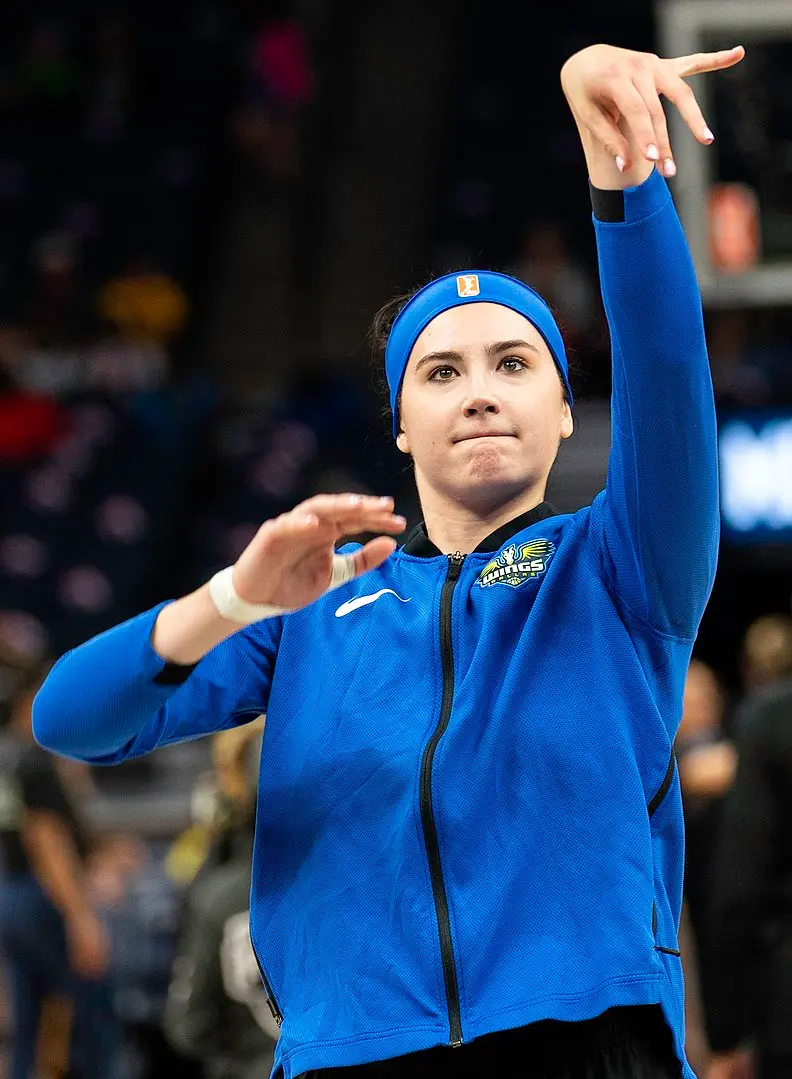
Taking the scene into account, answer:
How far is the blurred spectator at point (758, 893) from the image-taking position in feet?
12.8

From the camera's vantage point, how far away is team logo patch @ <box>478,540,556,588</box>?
212 cm

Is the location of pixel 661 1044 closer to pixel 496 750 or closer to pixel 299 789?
pixel 496 750

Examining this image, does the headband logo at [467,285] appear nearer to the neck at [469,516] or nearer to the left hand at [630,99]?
the neck at [469,516]

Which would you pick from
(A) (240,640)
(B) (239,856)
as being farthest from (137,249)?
(A) (240,640)

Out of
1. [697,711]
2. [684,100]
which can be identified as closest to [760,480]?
[697,711]

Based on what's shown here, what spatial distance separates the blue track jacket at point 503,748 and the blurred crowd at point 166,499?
0.63 metres

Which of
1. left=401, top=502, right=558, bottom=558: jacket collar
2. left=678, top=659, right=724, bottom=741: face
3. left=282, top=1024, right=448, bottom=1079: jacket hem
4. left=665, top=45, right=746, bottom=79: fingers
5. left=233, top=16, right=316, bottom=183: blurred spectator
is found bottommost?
left=678, top=659, right=724, bottom=741: face

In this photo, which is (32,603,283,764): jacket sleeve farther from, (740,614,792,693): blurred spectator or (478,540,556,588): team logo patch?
(740,614,792,693): blurred spectator

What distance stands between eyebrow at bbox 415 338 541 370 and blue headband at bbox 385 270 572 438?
0.19ft

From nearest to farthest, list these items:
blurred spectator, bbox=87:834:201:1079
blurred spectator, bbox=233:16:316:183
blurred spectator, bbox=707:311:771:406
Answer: blurred spectator, bbox=87:834:201:1079, blurred spectator, bbox=707:311:771:406, blurred spectator, bbox=233:16:316:183

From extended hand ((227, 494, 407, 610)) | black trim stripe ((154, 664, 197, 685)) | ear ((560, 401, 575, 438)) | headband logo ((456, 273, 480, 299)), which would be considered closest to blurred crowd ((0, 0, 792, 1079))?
ear ((560, 401, 575, 438))

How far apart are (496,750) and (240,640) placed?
1.43ft

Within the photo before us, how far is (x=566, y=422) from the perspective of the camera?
2.34m

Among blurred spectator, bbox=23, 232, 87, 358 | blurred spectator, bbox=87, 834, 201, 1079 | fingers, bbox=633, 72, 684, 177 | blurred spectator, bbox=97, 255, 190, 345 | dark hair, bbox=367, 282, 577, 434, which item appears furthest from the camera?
blurred spectator, bbox=97, 255, 190, 345
